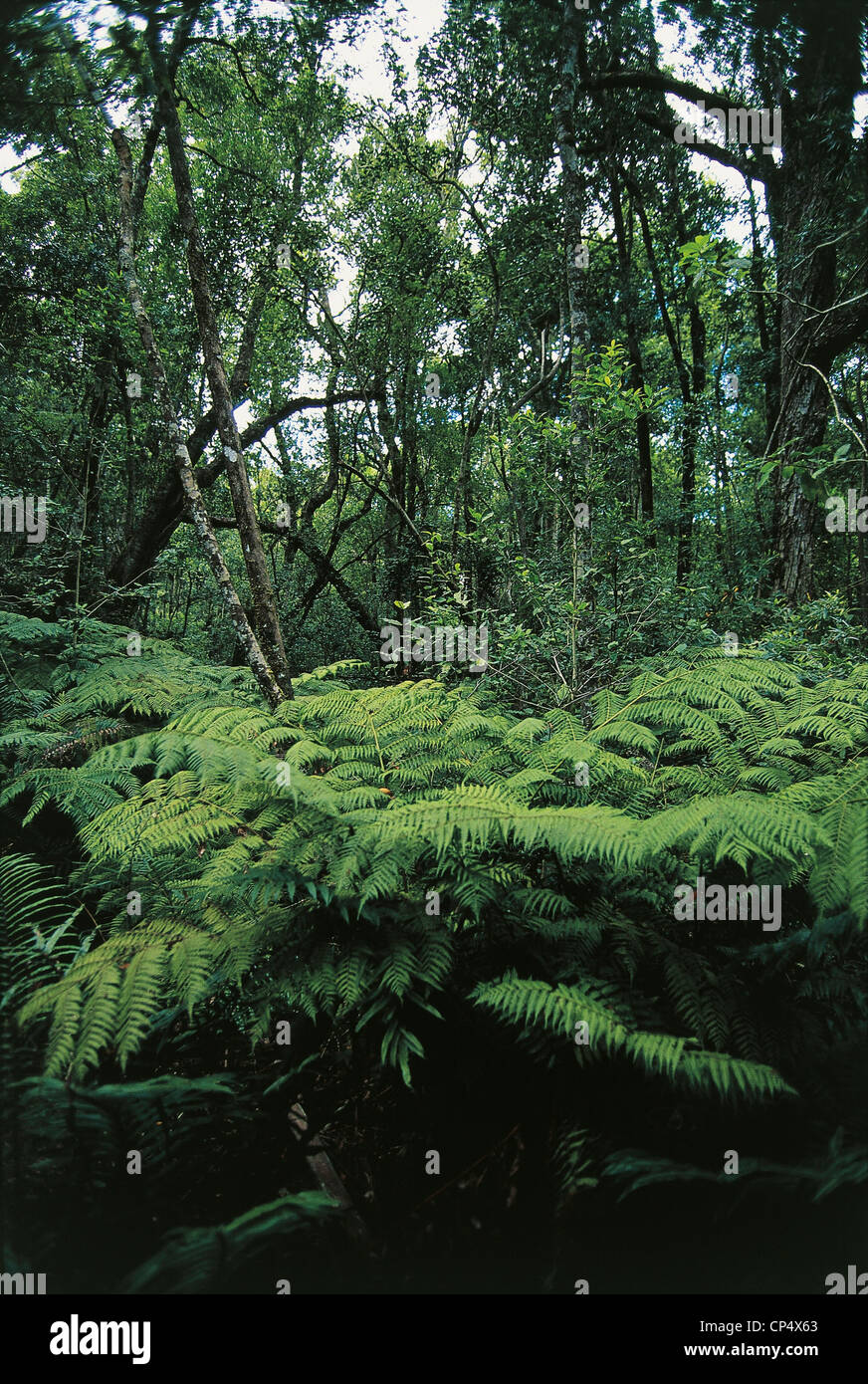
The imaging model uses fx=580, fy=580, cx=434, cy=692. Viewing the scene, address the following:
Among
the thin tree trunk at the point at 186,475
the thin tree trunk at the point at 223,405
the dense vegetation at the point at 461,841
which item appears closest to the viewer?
the dense vegetation at the point at 461,841

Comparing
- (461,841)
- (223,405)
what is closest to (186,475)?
(223,405)

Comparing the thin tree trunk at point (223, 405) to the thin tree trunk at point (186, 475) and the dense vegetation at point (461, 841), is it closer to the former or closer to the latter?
the dense vegetation at point (461, 841)

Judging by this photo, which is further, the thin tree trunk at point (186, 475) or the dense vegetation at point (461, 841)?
the thin tree trunk at point (186, 475)

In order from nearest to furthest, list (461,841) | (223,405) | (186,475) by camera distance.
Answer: (461,841), (223,405), (186,475)

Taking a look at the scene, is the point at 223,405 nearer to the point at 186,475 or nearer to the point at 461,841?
the point at 186,475

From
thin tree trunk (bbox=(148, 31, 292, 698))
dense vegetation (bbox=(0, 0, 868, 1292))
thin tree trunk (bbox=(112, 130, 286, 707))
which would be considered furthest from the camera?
thin tree trunk (bbox=(112, 130, 286, 707))

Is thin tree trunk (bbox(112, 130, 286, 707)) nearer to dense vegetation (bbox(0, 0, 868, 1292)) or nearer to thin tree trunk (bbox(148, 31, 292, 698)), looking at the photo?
dense vegetation (bbox(0, 0, 868, 1292))

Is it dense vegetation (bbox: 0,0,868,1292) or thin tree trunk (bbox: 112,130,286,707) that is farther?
thin tree trunk (bbox: 112,130,286,707)

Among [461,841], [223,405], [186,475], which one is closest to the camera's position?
[461,841]

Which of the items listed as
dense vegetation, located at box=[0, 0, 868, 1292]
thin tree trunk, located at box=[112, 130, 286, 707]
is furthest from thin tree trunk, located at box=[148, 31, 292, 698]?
thin tree trunk, located at box=[112, 130, 286, 707]

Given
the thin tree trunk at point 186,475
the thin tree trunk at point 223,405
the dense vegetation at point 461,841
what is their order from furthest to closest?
the thin tree trunk at point 186,475
the thin tree trunk at point 223,405
the dense vegetation at point 461,841

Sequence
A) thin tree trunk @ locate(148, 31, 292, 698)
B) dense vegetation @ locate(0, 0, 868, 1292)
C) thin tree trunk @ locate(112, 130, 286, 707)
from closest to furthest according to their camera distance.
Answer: dense vegetation @ locate(0, 0, 868, 1292) < thin tree trunk @ locate(148, 31, 292, 698) < thin tree trunk @ locate(112, 130, 286, 707)

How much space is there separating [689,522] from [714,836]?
29.3ft

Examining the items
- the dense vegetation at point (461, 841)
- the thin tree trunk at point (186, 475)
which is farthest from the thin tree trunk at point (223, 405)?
the thin tree trunk at point (186, 475)
